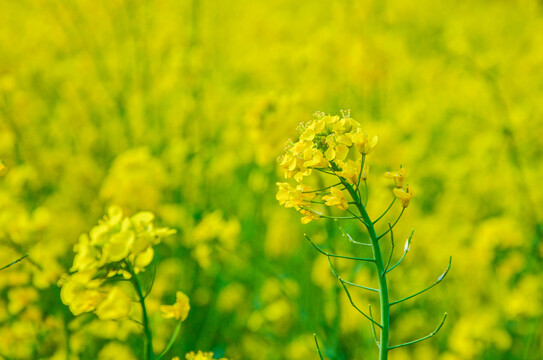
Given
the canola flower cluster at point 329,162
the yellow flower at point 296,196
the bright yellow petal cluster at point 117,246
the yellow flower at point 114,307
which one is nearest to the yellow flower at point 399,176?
the canola flower cluster at point 329,162

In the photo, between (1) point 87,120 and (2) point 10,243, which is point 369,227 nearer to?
(2) point 10,243

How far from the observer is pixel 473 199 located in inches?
133

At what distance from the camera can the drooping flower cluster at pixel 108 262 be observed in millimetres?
1014

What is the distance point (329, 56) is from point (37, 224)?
10.2ft

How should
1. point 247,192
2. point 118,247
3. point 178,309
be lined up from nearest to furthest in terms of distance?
1. point 118,247
2. point 178,309
3. point 247,192

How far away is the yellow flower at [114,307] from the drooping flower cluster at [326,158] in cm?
35

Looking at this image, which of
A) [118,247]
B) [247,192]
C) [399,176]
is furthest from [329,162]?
[247,192]

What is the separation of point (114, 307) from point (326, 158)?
487 mm

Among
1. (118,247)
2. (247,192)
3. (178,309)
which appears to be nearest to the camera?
(118,247)

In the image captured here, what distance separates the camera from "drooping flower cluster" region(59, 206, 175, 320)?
1.01m

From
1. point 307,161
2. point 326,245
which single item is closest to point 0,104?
point 326,245

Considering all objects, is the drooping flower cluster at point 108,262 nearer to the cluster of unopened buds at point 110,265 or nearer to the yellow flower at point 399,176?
the cluster of unopened buds at point 110,265

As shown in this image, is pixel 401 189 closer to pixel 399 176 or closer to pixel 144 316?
pixel 399 176

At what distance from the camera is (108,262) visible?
1.02 m
